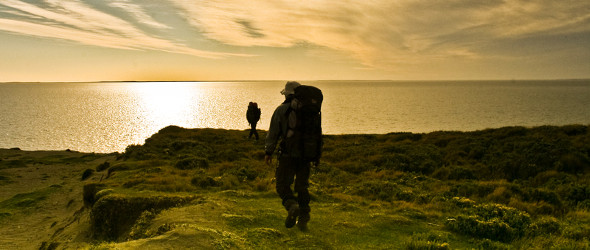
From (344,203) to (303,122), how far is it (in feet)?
13.8

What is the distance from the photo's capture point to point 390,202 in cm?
1040

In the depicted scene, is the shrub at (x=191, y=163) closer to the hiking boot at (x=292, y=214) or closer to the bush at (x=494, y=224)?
the hiking boot at (x=292, y=214)

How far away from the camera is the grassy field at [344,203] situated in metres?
6.47

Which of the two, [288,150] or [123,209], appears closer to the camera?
[288,150]

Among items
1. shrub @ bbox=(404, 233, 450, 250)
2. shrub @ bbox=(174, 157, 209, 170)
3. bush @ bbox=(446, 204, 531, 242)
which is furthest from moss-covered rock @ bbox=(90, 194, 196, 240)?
shrub @ bbox=(174, 157, 209, 170)

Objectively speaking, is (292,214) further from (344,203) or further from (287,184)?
(344,203)

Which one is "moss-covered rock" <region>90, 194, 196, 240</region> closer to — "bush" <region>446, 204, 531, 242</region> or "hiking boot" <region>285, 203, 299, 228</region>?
"hiking boot" <region>285, 203, 299, 228</region>

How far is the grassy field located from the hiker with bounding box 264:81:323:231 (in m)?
0.52

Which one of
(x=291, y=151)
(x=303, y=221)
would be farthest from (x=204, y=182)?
(x=291, y=151)

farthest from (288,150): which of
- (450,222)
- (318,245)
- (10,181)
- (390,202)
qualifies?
(10,181)

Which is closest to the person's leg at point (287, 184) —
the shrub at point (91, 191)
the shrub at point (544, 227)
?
the shrub at point (544, 227)

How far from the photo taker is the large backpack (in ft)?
21.1

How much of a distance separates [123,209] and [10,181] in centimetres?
2104

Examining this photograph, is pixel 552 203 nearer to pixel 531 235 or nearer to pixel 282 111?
pixel 531 235
